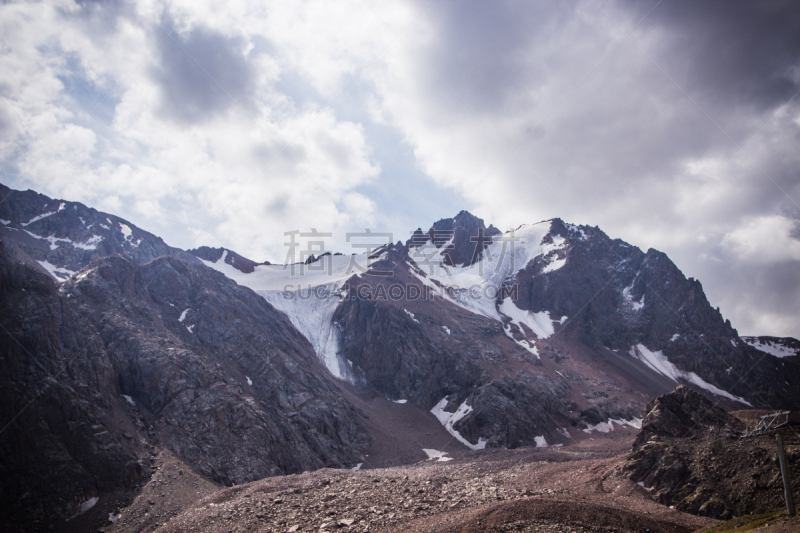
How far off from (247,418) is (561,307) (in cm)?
12523

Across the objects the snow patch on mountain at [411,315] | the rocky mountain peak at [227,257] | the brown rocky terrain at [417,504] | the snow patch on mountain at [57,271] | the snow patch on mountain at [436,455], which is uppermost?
the rocky mountain peak at [227,257]

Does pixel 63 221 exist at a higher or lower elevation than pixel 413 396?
higher

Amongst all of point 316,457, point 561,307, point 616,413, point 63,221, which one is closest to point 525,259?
point 561,307

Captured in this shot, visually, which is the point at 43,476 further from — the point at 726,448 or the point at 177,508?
the point at 726,448

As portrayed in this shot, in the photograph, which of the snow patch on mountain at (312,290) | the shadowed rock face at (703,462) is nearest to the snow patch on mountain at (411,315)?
the snow patch on mountain at (312,290)

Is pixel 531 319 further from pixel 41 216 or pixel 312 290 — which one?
pixel 41 216

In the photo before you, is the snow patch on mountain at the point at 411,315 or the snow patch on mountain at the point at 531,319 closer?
the snow patch on mountain at the point at 411,315

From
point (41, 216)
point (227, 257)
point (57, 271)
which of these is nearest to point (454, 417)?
point (57, 271)

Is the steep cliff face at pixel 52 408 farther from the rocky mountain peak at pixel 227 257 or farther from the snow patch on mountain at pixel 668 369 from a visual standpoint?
the snow patch on mountain at pixel 668 369

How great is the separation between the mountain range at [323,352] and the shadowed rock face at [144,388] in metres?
0.26

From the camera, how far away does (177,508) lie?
38750mm

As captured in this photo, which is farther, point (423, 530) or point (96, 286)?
point (96, 286)

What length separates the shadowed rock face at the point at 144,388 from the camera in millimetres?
41219

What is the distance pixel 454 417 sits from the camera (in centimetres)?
8844
